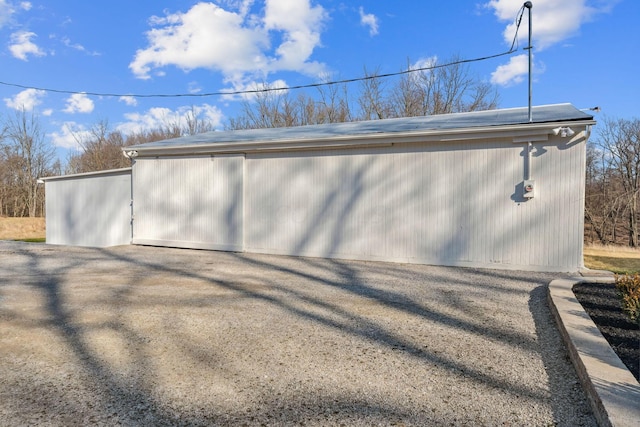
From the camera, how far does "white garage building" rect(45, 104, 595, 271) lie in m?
6.47

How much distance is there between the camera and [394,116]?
2206cm

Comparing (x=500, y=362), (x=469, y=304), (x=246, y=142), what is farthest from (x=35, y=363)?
(x=246, y=142)

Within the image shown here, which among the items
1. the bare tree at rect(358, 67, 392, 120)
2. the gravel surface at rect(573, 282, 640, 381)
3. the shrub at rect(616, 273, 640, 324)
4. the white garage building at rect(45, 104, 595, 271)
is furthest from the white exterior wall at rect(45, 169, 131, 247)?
the bare tree at rect(358, 67, 392, 120)

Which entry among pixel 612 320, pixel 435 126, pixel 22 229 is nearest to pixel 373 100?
pixel 435 126

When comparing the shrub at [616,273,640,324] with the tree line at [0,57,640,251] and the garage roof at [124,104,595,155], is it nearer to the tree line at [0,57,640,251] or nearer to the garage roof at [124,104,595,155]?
the garage roof at [124,104,595,155]

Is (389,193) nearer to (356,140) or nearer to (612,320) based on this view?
(356,140)

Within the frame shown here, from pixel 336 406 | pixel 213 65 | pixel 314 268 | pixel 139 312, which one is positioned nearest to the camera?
pixel 336 406

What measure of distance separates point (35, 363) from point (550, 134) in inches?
283

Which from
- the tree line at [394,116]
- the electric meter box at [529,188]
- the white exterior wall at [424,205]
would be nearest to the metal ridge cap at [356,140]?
the white exterior wall at [424,205]

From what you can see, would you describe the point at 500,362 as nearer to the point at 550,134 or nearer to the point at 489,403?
the point at 489,403

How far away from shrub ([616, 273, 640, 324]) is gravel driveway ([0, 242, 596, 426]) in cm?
71

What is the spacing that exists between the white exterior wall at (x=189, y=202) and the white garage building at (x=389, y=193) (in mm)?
27

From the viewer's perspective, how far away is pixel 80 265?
7.07 meters

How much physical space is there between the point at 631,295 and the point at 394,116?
63.0ft
